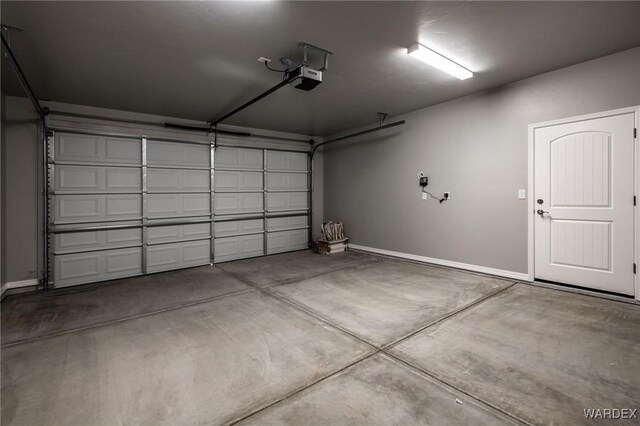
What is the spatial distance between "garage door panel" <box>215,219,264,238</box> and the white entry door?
5.11 m

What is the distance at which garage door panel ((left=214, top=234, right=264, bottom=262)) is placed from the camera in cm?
600

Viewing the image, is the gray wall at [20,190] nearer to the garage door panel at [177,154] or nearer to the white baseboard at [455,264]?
the garage door panel at [177,154]

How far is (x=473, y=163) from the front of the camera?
185 inches

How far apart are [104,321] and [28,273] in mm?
2248

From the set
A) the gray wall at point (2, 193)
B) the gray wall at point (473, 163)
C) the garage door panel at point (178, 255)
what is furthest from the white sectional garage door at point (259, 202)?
the gray wall at point (2, 193)

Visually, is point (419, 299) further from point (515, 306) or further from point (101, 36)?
point (101, 36)

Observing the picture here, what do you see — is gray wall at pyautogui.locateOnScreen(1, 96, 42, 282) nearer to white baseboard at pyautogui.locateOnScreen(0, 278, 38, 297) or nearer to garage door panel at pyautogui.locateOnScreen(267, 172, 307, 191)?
white baseboard at pyautogui.locateOnScreen(0, 278, 38, 297)

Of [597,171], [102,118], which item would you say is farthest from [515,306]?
[102,118]

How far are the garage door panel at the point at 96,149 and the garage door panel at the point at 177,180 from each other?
14.8 inches

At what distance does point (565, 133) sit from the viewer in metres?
3.78

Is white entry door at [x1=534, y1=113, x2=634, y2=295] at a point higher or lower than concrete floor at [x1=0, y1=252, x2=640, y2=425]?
higher

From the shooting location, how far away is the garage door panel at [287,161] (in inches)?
264

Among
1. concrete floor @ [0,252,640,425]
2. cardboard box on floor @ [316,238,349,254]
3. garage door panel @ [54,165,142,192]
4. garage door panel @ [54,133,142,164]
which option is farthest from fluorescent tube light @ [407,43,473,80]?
garage door panel @ [54,165,142,192]

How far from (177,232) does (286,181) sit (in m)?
2.68
